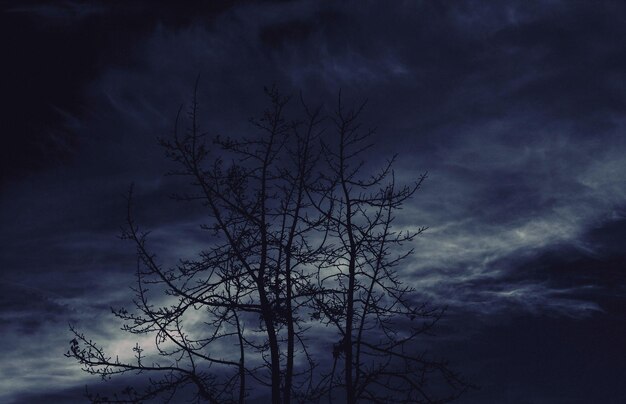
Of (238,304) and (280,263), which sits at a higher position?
(280,263)

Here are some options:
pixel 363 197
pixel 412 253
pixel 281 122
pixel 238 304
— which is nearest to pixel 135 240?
pixel 238 304

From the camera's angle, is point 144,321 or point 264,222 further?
point 264,222

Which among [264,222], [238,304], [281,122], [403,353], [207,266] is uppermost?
[281,122]

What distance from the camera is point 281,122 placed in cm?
1234

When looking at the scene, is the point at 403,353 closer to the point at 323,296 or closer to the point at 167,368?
the point at 323,296

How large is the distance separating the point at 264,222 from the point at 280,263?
0.82 m

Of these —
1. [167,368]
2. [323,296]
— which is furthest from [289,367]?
[167,368]

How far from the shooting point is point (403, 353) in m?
11.9

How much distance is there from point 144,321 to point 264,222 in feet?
9.08

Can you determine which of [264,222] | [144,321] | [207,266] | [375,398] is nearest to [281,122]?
[264,222]

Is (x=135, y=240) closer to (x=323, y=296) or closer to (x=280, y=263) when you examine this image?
(x=280, y=263)

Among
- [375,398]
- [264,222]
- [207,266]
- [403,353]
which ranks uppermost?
[264,222]

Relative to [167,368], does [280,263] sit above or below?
above

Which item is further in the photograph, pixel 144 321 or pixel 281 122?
pixel 281 122
